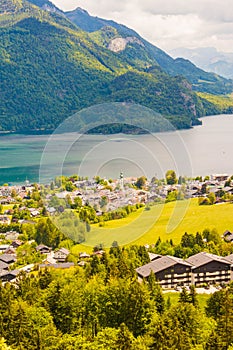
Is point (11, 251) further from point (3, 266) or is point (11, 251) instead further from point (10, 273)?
point (10, 273)

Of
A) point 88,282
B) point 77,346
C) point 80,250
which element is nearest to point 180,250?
point 80,250

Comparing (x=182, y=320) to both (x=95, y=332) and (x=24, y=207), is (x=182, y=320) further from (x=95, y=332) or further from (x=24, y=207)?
(x=24, y=207)

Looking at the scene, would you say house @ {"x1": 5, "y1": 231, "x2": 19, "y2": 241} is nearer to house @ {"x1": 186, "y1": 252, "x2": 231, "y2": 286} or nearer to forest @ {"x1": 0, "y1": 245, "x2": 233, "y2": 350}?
house @ {"x1": 186, "y1": 252, "x2": 231, "y2": 286}

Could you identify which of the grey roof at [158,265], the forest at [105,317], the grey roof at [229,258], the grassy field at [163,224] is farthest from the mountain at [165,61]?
the forest at [105,317]

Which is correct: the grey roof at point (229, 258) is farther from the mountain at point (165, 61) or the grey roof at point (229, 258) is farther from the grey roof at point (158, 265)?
the mountain at point (165, 61)

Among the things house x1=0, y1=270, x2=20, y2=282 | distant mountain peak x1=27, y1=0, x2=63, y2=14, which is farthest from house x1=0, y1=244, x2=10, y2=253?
distant mountain peak x1=27, y1=0, x2=63, y2=14

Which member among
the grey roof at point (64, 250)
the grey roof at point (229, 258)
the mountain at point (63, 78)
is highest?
the mountain at point (63, 78)
